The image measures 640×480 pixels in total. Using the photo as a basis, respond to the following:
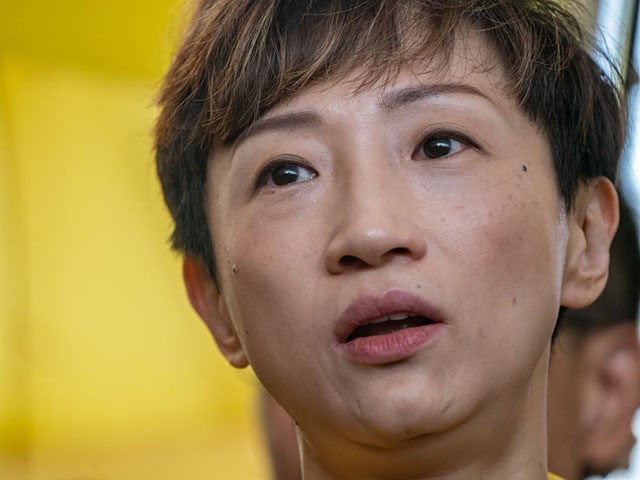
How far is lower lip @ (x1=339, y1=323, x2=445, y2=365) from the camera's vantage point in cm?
134

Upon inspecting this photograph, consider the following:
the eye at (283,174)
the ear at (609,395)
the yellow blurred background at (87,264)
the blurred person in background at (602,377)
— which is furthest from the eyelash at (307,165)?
the yellow blurred background at (87,264)

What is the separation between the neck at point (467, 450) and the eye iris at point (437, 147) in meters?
0.31

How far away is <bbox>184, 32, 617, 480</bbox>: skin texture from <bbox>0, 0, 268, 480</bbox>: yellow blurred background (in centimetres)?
176

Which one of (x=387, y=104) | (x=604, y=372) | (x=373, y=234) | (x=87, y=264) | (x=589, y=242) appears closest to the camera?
(x=373, y=234)

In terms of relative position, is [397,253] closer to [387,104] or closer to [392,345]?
[392,345]

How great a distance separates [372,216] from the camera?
4.39 feet

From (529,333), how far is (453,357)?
13 centimetres

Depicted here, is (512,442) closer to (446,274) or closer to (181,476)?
(446,274)

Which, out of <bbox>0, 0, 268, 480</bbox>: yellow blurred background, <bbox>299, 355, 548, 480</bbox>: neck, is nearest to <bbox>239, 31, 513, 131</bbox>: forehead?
<bbox>299, 355, 548, 480</bbox>: neck

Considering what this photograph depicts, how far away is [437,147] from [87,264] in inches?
82.3

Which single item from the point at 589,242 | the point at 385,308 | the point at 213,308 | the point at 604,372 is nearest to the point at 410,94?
the point at 385,308

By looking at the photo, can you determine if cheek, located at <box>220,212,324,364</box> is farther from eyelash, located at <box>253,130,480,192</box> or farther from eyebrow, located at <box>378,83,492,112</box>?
eyebrow, located at <box>378,83,492,112</box>

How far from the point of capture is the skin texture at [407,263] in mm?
1351

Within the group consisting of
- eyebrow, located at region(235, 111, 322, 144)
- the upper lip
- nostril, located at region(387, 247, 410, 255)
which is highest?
eyebrow, located at region(235, 111, 322, 144)
